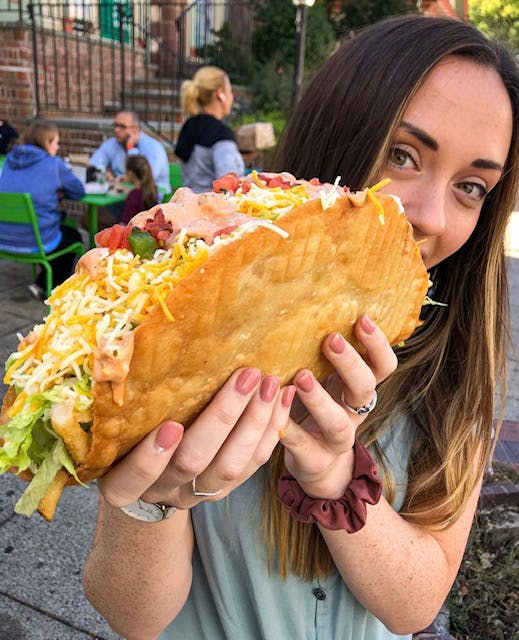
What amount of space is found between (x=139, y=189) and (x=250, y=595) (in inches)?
273

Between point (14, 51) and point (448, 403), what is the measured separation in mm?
12758

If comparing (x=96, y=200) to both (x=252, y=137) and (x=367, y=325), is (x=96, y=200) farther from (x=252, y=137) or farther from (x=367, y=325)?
(x=367, y=325)

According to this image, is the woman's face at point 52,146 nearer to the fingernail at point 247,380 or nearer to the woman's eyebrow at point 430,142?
the woman's eyebrow at point 430,142

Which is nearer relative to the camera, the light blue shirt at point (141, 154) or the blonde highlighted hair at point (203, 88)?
the blonde highlighted hair at point (203, 88)

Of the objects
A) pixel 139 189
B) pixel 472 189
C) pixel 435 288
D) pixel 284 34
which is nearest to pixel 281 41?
pixel 284 34

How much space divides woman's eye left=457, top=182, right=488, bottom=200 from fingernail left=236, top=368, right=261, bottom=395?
0.97 metres

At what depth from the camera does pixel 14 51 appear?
470 inches

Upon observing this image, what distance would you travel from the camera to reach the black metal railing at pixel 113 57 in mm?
12688

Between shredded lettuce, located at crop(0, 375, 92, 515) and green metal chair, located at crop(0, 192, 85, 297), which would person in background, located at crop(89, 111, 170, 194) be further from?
shredded lettuce, located at crop(0, 375, 92, 515)

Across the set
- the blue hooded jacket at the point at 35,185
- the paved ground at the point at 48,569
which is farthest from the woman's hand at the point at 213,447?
the blue hooded jacket at the point at 35,185

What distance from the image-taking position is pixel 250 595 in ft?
5.91

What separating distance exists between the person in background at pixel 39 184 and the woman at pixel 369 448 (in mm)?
5722

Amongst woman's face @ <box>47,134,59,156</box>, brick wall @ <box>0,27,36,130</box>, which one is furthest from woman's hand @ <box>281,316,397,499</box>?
brick wall @ <box>0,27,36,130</box>

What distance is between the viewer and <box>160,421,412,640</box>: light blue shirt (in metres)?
1.77
